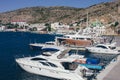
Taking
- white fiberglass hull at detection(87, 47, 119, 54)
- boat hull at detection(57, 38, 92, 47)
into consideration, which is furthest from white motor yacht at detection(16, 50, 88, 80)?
boat hull at detection(57, 38, 92, 47)

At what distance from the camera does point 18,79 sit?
116 ft

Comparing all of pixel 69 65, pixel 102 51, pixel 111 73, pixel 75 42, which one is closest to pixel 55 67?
pixel 69 65

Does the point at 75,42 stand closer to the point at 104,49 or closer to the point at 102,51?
the point at 102,51

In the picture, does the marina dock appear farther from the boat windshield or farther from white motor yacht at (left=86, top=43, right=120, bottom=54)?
white motor yacht at (left=86, top=43, right=120, bottom=54)

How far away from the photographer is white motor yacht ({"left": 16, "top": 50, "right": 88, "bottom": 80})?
1272 inches

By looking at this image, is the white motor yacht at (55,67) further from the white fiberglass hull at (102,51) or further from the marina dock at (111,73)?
the white fiberglass hull at (102,51)

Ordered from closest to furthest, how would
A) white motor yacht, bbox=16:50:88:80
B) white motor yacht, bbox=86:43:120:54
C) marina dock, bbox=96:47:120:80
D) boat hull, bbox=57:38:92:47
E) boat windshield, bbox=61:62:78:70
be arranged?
marina dock, bbox=96:47:120:80
white motor yacht, bbox=16:50:88:80
boat windshield, bbox=61:62:78:70
white motor yacht, bbox=86:43:120:54
boat hull, bbox=57:38:92:47

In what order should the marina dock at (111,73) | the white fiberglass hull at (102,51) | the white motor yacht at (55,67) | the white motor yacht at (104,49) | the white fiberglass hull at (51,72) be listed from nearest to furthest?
1. the marina dock at (111,73)
2. the white fiberglass hull at (51,72)
3. the white motor yacht at (55,67)
4. the white fiberglass hull at (102,51)
5. the white motor yacht at (104,49)

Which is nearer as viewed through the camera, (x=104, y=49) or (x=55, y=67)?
(x=55, y=67)

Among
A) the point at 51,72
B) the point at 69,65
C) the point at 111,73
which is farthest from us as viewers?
the point at 69,65

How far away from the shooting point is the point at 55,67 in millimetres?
34031

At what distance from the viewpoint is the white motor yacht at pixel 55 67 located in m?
32.3

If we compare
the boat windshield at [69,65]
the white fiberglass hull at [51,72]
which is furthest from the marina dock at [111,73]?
the boat windshield at [69,65]

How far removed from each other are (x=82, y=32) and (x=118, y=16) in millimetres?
94794
